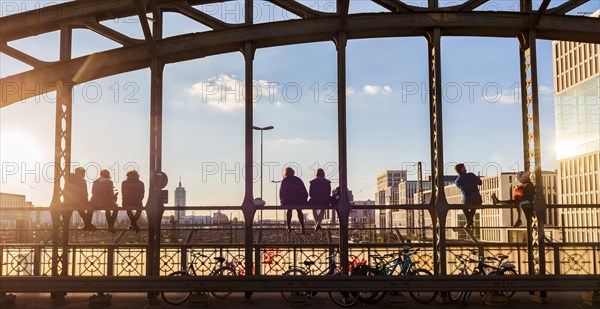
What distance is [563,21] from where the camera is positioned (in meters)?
11.4

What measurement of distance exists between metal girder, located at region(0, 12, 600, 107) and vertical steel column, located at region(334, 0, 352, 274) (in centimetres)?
35

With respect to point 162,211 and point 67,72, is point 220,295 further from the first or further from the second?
point 67,72

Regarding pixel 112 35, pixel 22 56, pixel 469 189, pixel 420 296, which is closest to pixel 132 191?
pixel 112 35

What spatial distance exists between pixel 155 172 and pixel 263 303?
3.36m

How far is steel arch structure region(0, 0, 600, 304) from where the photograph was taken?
11102 mm

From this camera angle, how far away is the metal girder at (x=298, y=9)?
11344 mm

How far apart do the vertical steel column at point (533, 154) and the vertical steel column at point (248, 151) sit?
5.50 m

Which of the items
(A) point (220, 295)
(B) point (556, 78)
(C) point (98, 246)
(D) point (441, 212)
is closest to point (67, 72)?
(C) point (98, 246)

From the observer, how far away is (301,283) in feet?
31.9

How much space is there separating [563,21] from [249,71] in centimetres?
643

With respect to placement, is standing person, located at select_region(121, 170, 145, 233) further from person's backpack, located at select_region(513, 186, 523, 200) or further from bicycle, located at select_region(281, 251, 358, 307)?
person's backpack, located at select_region(513, 186, 523, 200)

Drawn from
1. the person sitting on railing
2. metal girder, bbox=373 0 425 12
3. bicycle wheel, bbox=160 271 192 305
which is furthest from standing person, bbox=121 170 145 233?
the person sitting on railing

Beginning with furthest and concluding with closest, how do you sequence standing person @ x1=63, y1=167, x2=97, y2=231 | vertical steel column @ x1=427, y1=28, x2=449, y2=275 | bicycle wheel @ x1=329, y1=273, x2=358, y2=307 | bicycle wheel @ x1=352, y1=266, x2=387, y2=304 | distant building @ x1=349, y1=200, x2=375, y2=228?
distant building @ x1=349, y1=200, x2=375, y2=228 → standing person @ x1=63, y1=167, x2=97, y2=231 → vertical steel column @ x1=427, y1=28, x2=449, y2=275 → bicycle wheel @ x1=352, y1=266, x2=387, y2=304 → bicycle wheel @ x1=329, y1=273, x2=358, y2=307

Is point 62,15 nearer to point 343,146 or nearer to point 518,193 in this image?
point 343,146
